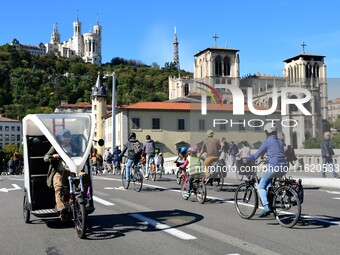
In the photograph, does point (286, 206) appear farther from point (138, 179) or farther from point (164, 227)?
point (138, 179)

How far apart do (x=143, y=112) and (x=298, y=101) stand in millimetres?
59066

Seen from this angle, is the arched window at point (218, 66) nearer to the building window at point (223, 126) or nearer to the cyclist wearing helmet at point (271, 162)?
the building window at point (223, 126)

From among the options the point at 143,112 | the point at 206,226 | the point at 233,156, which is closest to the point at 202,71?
the point at 143,112

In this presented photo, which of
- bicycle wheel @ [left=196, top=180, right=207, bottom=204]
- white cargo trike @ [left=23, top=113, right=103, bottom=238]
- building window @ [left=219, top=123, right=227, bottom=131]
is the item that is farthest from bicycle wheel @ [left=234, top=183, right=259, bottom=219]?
building window @ [left=219, top=123, right=227, bottom=131]

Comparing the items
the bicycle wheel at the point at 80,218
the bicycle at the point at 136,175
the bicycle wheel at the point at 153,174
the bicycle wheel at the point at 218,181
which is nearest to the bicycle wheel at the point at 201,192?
the bicycle wheel at the point at 218,181

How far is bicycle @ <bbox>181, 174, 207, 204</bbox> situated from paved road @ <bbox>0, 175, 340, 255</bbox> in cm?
34

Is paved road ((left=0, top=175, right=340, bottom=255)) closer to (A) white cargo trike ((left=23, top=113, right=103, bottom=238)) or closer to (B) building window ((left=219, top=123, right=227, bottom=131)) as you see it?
(A) white cargo trike ((left=23, top=113, right=103, bottom=238))

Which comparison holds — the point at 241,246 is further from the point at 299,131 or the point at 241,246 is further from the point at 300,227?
the point at 299,131

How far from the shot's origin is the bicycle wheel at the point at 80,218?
6.91 meters

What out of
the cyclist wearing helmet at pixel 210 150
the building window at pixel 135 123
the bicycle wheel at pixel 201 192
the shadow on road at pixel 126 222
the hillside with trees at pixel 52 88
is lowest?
the shadow on road at pixel 126 222

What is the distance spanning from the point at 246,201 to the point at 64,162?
3.54 meters

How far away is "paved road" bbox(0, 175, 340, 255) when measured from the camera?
6352 mm

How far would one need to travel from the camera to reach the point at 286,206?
310 inches

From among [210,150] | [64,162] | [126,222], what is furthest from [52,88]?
[64,162]
